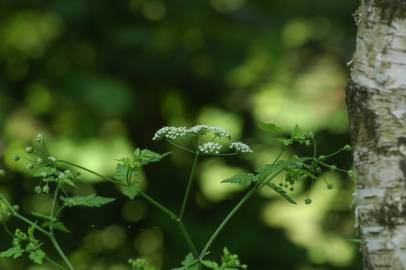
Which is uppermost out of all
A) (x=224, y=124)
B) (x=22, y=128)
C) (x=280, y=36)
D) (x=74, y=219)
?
(x=280, y=36)

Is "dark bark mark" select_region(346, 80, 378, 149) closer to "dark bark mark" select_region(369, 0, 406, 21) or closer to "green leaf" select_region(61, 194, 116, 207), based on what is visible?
"dark bark mark" select_region(369, 0, 406, 21)

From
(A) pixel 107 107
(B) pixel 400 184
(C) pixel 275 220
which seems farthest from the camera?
(C) pixel 275 220

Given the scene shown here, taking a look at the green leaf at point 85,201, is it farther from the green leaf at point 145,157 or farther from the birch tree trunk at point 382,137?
the birch tree trunk at point 382,137

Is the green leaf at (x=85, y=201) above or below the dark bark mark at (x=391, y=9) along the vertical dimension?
below

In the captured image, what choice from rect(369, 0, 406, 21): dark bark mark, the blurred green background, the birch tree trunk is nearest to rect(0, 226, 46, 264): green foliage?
the birch tree trunk

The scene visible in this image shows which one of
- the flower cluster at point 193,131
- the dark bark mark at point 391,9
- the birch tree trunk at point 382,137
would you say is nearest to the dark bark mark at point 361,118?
the birch tree trunk at point 382,137

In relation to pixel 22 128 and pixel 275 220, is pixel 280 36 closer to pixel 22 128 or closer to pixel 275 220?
pixel 275 220

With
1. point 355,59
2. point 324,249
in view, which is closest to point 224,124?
point 324,249

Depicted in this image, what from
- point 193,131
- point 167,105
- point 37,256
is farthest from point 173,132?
point 167,105
